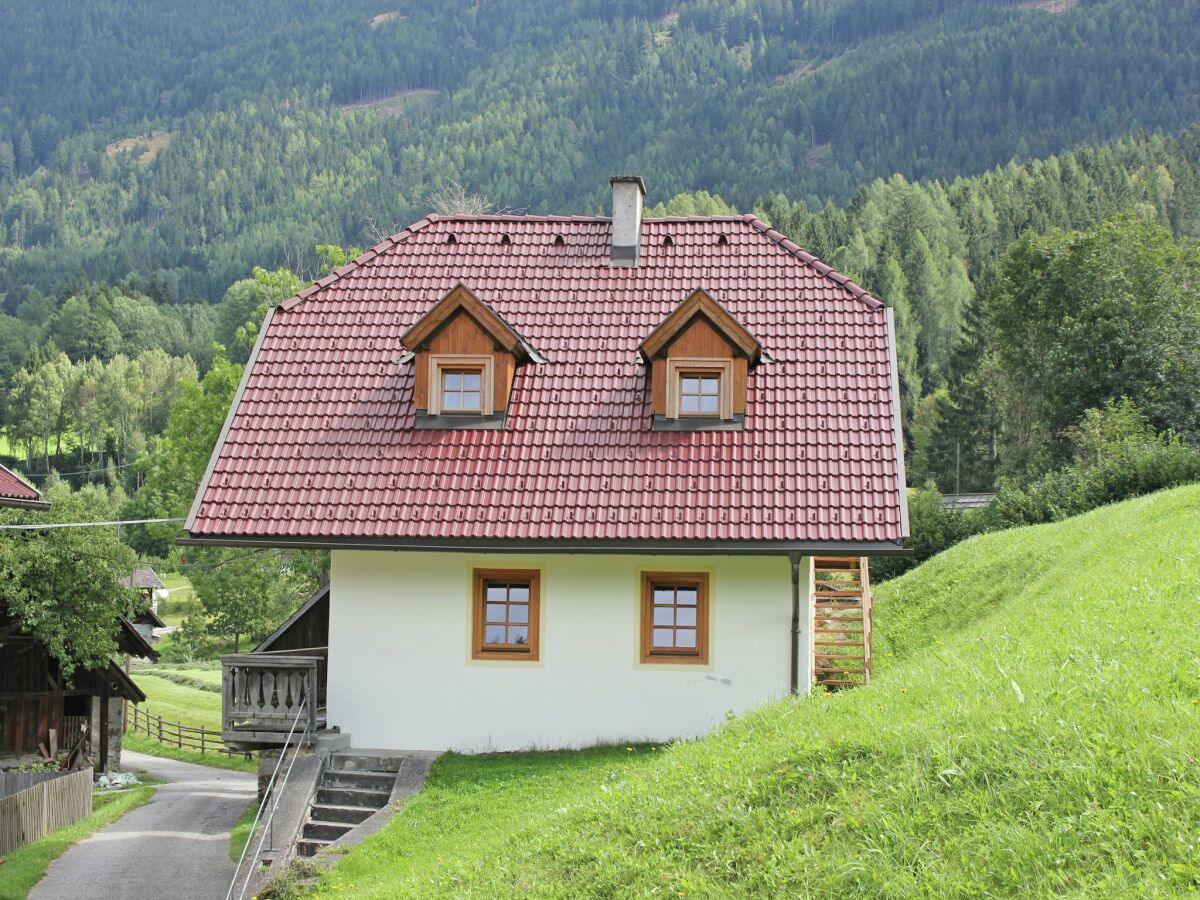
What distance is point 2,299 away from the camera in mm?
183000

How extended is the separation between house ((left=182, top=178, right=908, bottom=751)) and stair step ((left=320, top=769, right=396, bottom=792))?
0.64 metres

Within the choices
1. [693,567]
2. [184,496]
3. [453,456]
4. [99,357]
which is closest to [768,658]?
[693,567]

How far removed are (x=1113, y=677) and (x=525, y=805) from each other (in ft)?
21.0

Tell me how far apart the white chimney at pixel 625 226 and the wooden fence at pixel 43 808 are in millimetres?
13834

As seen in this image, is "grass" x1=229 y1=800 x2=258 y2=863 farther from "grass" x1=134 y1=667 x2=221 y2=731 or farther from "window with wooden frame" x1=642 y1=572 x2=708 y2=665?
"grass" x1=134 y1=667 x2=221 y2=731

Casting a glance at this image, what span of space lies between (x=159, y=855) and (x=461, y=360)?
9859 mm

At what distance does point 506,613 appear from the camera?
16.8 meters

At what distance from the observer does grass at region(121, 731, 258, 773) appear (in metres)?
39.3

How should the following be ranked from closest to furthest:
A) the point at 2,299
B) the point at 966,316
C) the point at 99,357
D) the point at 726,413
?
the point at 726,413 < the point at 966,316 < the point at 99,357 < the point at 2,299

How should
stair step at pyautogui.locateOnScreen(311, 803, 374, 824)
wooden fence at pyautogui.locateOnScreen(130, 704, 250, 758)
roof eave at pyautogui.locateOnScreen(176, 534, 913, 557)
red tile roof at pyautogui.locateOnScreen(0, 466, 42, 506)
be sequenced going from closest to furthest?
stair step at pyautogui.locateOnScreen(311, 803, 374, 824) < roof eave at pyautogui.locateOnScreen(176, 534, 913, 557) < red tile roof at pyautogui.locateOnScreen(0, 466, 42, 506) < wooden fence at pyautogui.locateOnScreen(130, 704, 250, 758)

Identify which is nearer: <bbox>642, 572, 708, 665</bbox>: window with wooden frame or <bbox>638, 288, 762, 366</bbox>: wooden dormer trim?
<bbox>642, 572, 708, 665</bbox>: window with wooden frame

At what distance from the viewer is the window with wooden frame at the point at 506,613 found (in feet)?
54.6

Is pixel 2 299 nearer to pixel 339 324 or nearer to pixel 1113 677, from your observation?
pixel 339 324

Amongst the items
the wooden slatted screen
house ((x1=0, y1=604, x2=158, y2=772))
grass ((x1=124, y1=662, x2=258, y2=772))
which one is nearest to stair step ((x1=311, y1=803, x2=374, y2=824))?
the wooden slatted screen
